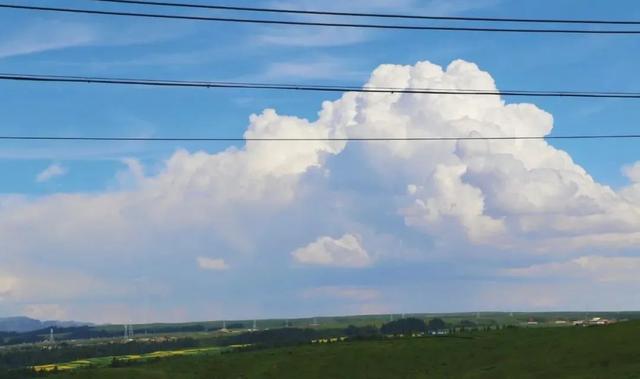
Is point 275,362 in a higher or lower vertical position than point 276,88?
lower

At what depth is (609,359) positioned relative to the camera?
8669 centimetres

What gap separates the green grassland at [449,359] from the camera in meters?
88.4

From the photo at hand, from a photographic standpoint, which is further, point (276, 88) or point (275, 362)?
point (275, 362)

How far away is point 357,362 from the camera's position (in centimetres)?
11188

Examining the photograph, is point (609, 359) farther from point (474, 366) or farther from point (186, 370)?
point (186, 370)

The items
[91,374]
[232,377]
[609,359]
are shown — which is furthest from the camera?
[91,374]

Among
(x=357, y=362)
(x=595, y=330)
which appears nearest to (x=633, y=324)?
(x=595, y=330)

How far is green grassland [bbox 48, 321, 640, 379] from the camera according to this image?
290 feet

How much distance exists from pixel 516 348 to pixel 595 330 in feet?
35.1

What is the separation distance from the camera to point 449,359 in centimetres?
10662

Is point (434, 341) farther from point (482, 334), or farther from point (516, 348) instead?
point (516, 348)

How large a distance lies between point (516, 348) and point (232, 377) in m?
38.7

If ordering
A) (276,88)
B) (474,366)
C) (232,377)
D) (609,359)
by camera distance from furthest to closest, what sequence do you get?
(232,377), (474,366), (609,359), (276,88)

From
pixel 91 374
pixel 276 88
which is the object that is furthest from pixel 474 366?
pixel 276 88
